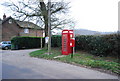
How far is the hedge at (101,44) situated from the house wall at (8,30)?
2374cm

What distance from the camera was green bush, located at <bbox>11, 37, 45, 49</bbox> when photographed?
19359 millimetres

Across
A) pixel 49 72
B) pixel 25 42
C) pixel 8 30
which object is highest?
pixel 8 30

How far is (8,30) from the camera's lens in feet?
98.5

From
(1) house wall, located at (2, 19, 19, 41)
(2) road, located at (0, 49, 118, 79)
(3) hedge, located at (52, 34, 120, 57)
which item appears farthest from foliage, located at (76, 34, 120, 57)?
(1) house wall, located at (2, 19, 19, 41)

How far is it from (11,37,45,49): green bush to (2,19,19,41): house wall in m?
10.5

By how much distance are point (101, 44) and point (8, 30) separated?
90.0 ft

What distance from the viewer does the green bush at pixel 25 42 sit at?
1936 centimetres

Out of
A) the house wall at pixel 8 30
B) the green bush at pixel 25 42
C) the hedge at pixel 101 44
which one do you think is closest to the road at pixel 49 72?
the hedge at pixel 101 44

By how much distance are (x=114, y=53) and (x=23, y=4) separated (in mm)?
11615

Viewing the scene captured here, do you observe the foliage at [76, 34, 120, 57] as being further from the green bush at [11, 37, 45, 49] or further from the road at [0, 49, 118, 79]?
the green bush at [11, 37, 45, 49]

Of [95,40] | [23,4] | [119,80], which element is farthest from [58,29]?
[119,80]

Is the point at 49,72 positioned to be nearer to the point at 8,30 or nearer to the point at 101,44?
the point at 101,44

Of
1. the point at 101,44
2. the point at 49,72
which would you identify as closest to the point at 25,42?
the point at 101,44

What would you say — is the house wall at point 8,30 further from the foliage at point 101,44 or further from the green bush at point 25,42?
the foliage at point 101,44
